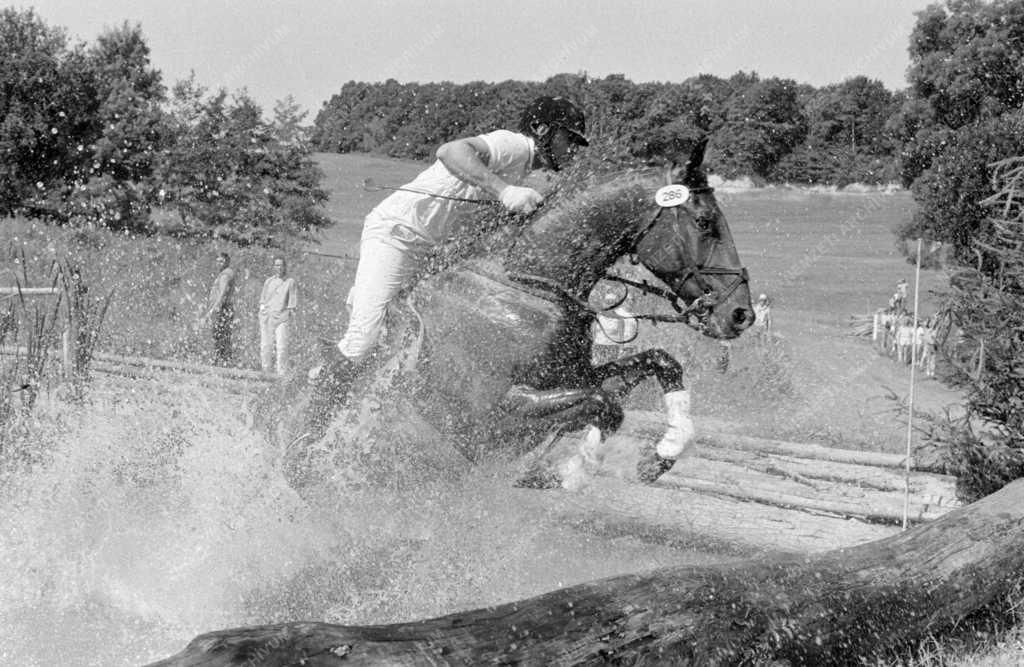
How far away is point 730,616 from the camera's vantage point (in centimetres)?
355

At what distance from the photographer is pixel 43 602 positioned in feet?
18.8

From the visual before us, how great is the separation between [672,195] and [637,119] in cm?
84

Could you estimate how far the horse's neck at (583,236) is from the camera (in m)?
4.91

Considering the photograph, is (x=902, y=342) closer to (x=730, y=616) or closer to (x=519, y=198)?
(x=519, y=198)

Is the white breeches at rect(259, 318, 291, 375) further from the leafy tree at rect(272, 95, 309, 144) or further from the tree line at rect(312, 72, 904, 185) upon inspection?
the leafy tree at rect(272, 95, 309, 144)

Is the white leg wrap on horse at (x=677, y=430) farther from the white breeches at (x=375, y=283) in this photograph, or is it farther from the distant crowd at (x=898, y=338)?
the distant crowd at (x=898, y=338)

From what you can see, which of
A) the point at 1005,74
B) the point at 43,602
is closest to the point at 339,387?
the point at 43,602

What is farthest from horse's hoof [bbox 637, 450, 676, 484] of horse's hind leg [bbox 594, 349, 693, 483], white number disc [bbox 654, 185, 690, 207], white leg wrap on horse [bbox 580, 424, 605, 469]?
white number disc [bbox 654, 185, 690, 207]

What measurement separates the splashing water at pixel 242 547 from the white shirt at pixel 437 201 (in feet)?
3.37

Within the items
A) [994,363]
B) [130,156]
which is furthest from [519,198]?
[130,156]

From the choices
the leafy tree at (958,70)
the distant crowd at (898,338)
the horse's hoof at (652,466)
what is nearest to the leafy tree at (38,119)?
the distant crowd at (898,338)

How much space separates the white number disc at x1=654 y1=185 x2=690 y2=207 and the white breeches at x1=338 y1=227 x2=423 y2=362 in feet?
4.19

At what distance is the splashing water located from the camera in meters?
5.44

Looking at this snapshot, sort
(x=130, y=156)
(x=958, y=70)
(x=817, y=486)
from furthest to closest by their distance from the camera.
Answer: (x=958, y=70) < (x=130, y=156) < (x=817, y=486)
